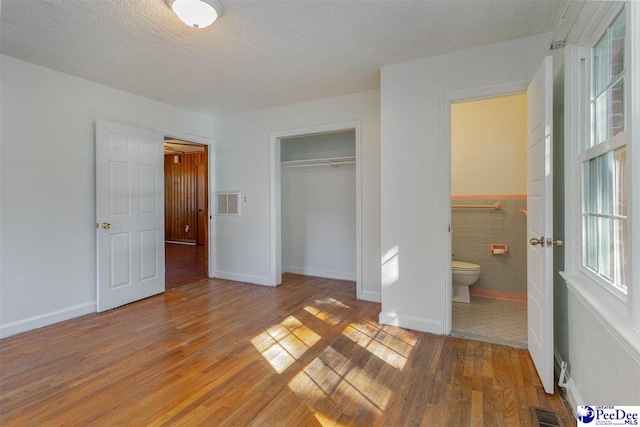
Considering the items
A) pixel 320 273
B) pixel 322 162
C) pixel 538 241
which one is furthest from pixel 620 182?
pixel 320 273

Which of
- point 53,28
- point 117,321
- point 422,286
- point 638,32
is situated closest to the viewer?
point 638,32

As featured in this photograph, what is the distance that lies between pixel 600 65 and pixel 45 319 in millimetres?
4646

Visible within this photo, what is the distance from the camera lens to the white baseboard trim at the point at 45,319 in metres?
2.74

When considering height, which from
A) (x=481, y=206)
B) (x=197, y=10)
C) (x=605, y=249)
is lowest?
(x=605, y=249)

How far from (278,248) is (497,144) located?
308 cm

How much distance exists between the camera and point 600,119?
161 centimetres

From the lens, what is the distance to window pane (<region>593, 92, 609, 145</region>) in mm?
1548

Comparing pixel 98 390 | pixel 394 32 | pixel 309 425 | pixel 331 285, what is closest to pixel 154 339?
pixel 98 390

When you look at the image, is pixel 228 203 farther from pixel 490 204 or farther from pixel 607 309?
pixel 607 309

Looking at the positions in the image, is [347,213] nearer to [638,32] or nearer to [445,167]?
[445,167]

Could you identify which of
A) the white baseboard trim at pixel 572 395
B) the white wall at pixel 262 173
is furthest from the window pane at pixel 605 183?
the white wall at pixel 262 173

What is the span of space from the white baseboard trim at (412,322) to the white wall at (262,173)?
67 centimetres

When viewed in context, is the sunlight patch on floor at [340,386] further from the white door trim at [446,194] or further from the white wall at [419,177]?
the white door trim at [446,194]

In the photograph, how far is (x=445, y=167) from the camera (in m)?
2.71
